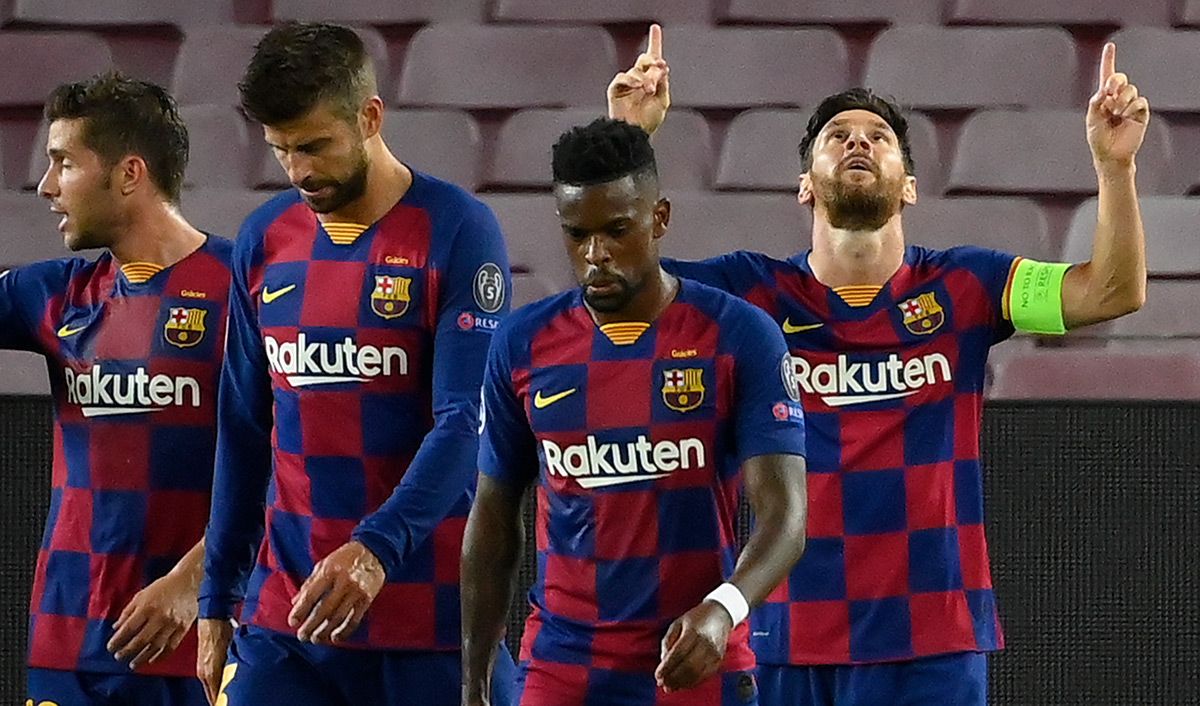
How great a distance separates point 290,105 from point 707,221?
7.76 ft

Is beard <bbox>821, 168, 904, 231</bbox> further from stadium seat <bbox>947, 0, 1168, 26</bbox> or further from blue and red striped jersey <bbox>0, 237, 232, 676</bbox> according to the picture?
stadium seat <bbox>947, 0, 1168, 26</bbox>

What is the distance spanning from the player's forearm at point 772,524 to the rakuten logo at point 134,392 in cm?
116

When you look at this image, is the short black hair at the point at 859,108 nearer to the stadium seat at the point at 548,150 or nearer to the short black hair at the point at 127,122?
the short black hair at the point at 127,122

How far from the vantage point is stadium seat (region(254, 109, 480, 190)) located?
5.48 meters

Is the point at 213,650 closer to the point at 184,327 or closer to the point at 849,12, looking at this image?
the point at 184,327

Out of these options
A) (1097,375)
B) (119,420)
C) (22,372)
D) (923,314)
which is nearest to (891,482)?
(923,314)

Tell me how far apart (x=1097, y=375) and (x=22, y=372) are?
273 centimetres

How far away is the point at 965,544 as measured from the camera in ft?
11.7

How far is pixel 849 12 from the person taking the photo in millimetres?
5617

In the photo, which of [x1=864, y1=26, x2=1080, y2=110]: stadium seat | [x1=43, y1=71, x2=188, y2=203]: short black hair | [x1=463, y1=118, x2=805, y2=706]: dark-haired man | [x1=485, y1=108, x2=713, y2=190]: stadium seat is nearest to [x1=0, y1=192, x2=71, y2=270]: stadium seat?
[x1=485, y1=108, x2=713, y2=190]: stadium seat

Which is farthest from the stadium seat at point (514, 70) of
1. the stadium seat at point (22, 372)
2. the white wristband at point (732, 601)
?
the white wristband at point (732, 601)

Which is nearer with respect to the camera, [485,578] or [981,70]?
[485,578]

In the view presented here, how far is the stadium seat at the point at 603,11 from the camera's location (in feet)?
18.4

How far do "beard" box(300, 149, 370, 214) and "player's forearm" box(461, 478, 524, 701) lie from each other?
0.51 metres
